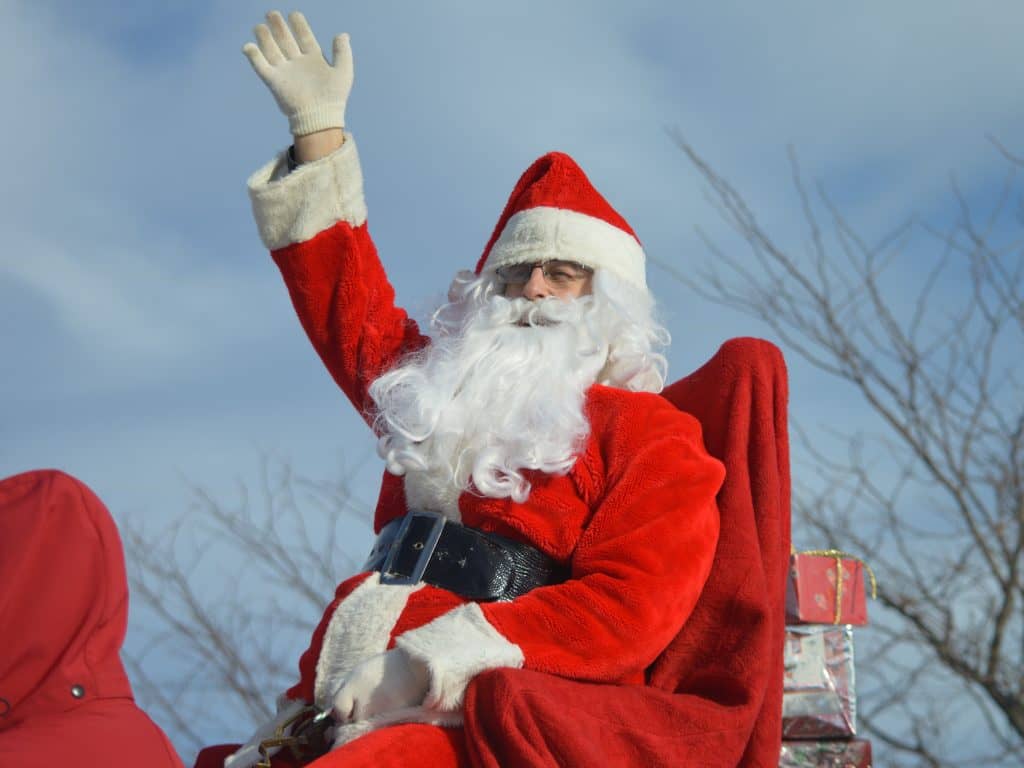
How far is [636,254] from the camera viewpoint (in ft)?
11.4

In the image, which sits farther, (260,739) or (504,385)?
(504,385)

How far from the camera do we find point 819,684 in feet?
11.0

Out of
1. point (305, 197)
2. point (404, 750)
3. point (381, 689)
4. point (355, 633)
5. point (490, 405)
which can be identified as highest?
point (305, 197)

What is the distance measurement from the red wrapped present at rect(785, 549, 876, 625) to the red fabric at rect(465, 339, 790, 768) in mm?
425

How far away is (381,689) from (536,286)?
1.18m

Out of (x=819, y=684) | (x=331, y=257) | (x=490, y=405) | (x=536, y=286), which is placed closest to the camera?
(x=490, y=405)

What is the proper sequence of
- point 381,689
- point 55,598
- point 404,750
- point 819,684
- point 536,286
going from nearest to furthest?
point 55,598
point 404,750
point 381,689
point 536,286
point 819,684

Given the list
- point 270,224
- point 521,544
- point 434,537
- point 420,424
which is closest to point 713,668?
point 521,544

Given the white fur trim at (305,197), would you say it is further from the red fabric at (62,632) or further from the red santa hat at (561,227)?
the red fabric at (62,632)

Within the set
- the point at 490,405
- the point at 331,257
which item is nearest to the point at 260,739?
the point at 490,405

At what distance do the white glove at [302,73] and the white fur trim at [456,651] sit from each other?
123 centimetres

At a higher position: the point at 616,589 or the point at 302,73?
the point at 302,73

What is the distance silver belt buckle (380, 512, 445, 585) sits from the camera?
2.74 meters

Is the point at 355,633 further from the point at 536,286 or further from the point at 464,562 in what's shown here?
the point at 536,286
